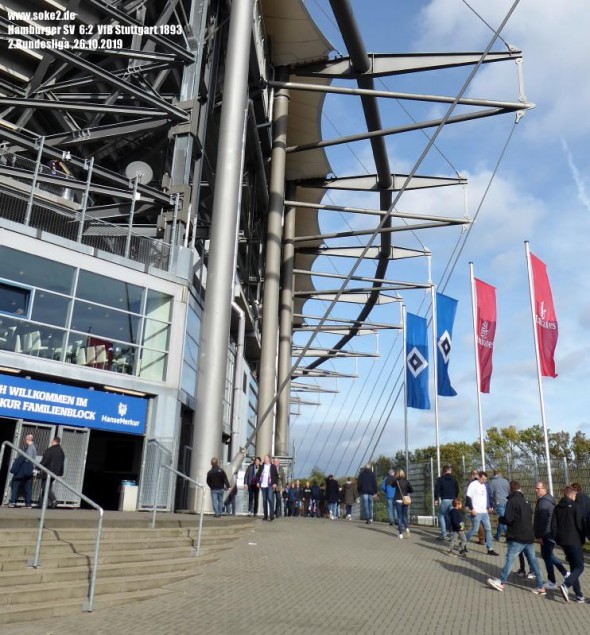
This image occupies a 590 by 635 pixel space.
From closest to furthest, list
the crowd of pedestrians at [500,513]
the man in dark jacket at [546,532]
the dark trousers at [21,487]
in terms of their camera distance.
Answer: the crowd of pedestrians at [500,513], the man in dark jacket at [546,532], the dark trousers at [21,487]

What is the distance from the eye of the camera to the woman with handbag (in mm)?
15758

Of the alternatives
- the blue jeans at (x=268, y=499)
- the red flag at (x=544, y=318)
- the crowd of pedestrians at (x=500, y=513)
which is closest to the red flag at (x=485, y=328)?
the red flag at (x=544, y=318)

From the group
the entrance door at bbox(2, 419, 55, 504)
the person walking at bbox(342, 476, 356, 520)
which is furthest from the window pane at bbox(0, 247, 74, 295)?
the person walking at bbox(342, 476, 356, 520)

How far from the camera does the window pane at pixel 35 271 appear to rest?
50.5ft

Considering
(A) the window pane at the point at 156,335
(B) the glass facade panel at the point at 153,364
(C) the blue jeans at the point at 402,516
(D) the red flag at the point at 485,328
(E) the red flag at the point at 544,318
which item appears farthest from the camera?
(D) the red flag at the point at 485,328

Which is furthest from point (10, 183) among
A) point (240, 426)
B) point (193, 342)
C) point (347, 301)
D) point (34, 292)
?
point (347, 301)

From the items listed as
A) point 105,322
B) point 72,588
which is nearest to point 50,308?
point 105,322

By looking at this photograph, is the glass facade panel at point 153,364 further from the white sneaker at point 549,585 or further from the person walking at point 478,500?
the white sneaker at point 549,585

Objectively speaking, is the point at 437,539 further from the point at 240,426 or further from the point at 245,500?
the point at 240,426

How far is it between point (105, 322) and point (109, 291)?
838mm

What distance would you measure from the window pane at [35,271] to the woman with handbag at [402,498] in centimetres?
955

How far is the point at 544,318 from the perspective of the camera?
17.2 metres

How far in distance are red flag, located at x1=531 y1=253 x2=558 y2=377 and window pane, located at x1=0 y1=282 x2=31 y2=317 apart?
12.8m

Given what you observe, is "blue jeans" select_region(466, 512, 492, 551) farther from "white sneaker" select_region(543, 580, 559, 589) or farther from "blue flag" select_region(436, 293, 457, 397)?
"blue flag" select_region(436, 293, 457, 397)
